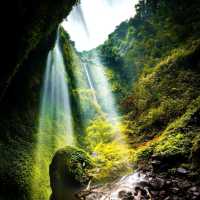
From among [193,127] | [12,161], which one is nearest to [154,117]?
[193,127]

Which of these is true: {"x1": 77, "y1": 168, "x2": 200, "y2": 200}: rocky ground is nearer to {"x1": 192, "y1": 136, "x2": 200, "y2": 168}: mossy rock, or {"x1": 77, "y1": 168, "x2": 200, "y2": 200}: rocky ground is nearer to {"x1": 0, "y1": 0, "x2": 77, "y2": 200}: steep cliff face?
{"x1": 192, "y1": 136, "x2": 200, "y2": 168}: mossy rock

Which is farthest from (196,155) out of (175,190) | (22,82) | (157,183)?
(22,82)

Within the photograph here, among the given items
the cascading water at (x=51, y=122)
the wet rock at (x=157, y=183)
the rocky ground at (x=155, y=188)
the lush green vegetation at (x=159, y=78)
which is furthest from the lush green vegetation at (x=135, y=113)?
the wet rock at (x=157, y=183)

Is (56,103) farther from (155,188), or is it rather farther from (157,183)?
(155,188)

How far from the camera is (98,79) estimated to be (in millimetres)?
31141

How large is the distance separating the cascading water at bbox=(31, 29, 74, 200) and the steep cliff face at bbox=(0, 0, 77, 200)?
2.17ft

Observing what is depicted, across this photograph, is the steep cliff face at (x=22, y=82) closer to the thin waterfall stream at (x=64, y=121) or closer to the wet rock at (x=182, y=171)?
the thin waterfall stream at (x=64, y=121)

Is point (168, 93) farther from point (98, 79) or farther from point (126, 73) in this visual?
point (98, 79)

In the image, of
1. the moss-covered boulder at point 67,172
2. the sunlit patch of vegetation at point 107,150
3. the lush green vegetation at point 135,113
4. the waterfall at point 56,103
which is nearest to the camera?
the lush green vegetation at point 135,113

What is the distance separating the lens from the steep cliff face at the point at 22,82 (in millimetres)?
8289

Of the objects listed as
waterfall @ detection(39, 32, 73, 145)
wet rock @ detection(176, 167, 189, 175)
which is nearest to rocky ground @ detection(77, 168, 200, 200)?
wet rock @ detection(176, 167, 189, 175)

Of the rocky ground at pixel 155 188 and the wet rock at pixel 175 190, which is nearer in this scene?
the rocky ground at pixel 155 188

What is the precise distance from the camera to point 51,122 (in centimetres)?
1705

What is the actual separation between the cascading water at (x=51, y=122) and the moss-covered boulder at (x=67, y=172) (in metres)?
1.08
